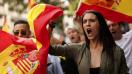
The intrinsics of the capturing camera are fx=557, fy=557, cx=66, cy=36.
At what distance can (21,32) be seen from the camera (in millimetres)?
7039

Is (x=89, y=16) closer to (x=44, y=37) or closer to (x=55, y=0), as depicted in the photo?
(x=44, y=37)

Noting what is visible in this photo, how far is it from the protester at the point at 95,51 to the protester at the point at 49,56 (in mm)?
306

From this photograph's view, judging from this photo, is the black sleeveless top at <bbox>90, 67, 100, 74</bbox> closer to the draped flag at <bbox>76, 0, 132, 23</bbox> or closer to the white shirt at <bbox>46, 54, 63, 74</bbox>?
the white shirt at <bbox>46, 54, 63, 74</bbox>

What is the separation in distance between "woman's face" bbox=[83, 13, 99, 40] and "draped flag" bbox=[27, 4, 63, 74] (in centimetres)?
38

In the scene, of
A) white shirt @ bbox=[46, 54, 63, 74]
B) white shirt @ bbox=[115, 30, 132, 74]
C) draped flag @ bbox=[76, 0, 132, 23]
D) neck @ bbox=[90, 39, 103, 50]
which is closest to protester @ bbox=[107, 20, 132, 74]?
white shirt @ bbox=[115, 30, 132, 74]

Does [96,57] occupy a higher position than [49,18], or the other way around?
[49,18]

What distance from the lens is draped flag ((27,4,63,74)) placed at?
627cm

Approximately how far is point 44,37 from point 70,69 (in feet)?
2.00

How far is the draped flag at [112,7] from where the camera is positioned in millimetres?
7633

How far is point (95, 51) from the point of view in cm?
626

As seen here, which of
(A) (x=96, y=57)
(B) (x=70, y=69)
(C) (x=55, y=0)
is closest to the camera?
(A) (x=96, y=57)

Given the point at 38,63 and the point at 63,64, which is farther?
the point at 63,64

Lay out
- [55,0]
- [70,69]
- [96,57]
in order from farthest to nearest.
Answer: [55,0], [70,69], [96,57]

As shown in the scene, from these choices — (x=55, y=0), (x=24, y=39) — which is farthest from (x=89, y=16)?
(x=55, y=0)
